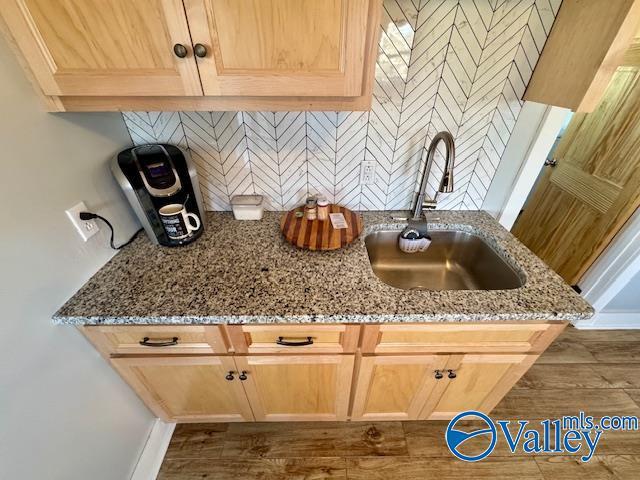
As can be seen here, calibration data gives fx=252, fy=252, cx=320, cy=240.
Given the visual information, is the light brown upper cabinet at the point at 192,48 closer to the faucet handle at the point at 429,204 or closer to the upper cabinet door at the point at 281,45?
the upper cabinet door at the point at 281,45

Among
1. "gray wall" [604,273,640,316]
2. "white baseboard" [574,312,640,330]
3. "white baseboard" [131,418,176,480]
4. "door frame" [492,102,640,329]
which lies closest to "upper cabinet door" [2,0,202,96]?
"door frame" [492,102,640,329]

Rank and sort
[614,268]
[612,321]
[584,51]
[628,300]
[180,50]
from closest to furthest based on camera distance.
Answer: [180,50]
[584,51]
[614,268]
[628,300]
[612,321]

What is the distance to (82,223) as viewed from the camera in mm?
823

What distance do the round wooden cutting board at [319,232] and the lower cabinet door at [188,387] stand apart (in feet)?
1.65

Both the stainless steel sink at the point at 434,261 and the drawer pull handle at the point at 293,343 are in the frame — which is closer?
the drawer pull handle at the point at 293,343

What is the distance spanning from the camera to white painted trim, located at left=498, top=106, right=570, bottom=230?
0.94m

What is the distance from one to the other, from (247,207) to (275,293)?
0.51m

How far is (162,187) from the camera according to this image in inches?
36.0

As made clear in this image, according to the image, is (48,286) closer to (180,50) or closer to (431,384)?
(180,50)

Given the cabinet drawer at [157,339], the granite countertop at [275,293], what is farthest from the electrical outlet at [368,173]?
the cabinet drawer at [157,339]

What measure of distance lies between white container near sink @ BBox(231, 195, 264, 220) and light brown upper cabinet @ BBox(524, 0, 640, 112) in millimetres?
1140

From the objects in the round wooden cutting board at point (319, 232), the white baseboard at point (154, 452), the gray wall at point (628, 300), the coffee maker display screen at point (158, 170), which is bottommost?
the white baseboard at point (154, 452)

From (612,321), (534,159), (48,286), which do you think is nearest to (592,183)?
(612,321)

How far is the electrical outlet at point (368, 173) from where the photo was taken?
44.8 inches
